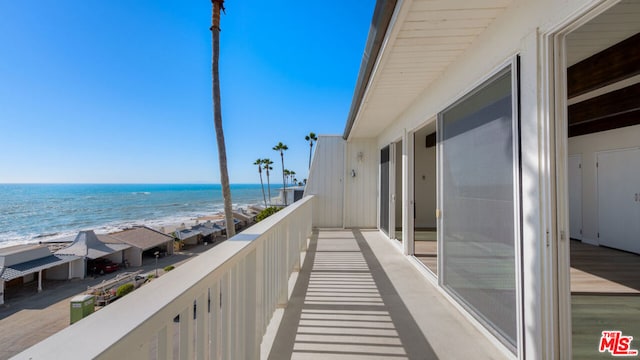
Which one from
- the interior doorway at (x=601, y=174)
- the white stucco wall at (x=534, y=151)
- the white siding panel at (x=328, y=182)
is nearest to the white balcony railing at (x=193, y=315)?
the white stucco wall at (x=534, y=151)

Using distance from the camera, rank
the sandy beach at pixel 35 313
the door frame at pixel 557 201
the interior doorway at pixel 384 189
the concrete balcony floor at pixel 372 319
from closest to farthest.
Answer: the door frame at pixel 557 201 < the concrete balcony floor at pixel 372 319 < the interior doorway at pixel 384 189 < the sandy beach at pixel 35 313

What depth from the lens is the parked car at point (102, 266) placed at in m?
14.8

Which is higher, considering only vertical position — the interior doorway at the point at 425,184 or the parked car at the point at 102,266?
the interior doorway at the point at 425,184

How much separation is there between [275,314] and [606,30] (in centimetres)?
371

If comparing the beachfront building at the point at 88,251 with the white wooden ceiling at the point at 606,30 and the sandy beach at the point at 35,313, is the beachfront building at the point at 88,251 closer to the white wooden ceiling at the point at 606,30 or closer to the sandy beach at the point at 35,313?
the sandy beach at the point at 35,313

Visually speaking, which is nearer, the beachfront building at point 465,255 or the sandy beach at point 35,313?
the beachfront building at point 465,255

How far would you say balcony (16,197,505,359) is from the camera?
0.63 metres

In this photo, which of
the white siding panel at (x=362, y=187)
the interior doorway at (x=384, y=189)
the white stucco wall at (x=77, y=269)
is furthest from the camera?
the white stucco wall at (x=77, y=269)

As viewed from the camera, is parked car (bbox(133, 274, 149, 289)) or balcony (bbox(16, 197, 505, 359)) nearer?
balcony (bbox(16, 197, 505, 359))

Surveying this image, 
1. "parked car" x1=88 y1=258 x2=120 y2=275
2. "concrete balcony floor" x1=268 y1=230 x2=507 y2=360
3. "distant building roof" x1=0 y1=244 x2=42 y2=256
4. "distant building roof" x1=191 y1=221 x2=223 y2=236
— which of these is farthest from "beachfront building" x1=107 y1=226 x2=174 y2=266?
"concrete balcony floor" x1=268 y1=230 x2=507 y2=360

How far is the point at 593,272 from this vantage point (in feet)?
11.9

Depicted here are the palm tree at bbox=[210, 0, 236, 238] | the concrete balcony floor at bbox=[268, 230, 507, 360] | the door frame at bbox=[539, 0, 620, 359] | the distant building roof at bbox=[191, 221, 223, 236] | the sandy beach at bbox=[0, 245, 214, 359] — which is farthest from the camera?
the distant building roof at bbox=[191, 221, 223, 236]

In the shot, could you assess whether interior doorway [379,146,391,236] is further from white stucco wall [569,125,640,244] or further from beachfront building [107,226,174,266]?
beachfront building [107,226,174,266]
